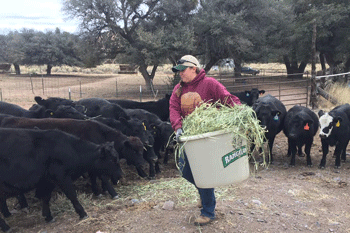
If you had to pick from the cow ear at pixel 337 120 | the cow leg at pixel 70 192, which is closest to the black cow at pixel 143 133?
the cow leg at pixel 70 192

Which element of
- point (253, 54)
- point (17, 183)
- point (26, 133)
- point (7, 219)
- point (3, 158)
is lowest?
point (7, 219)

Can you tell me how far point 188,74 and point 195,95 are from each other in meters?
0.26

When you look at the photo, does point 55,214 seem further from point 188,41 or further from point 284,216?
point 188,41

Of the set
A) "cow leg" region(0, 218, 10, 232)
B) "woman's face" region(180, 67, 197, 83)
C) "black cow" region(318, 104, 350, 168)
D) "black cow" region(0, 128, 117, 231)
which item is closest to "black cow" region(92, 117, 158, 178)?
"black cow" region(0, 128, 117, 231)

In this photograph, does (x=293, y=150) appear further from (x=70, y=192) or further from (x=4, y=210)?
(x=4, y=210)

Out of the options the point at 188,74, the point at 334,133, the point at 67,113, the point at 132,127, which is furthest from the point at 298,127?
the point at 67,113

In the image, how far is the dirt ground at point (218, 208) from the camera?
13.5ft

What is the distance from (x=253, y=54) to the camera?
22.7 m

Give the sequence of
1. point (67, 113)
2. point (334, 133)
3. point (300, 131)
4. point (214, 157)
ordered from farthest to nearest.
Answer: point (67, 113), point (300, 131), point (334, 133), point (214, 157)

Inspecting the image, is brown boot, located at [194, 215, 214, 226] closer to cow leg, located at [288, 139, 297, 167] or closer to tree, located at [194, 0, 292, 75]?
cow leg, located at [288, 139, 297, 167]

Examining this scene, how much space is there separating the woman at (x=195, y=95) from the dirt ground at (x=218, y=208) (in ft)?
1.06

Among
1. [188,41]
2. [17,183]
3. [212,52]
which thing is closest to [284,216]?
[17,183]

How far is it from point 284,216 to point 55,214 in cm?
341

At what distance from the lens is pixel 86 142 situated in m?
5.00
